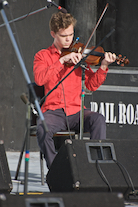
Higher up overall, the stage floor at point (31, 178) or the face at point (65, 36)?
the face at point (65, 36)

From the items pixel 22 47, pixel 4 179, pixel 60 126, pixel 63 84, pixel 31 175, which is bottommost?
pixel 31 175

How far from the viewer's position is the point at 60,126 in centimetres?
221

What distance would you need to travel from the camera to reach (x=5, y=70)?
4.12 metres

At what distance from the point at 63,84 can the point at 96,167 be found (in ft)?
2.89

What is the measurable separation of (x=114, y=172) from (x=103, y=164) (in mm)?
71

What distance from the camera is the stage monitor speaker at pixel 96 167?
1.58 m

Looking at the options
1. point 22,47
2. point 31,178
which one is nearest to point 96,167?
point 31,178

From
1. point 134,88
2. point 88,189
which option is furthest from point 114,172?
point 134,88

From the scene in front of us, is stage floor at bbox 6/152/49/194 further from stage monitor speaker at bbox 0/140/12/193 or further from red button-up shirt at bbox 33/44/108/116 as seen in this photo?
red button-up shirt at bbox 33/44/108/116

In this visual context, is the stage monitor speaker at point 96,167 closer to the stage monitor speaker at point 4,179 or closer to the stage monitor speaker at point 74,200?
the stage monitor speaker at point 4,179

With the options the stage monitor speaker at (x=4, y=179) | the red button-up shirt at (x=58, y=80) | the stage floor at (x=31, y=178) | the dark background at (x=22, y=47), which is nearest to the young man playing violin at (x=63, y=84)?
the red button-up shirt at (x=58, y=80)

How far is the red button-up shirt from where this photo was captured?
2254mm

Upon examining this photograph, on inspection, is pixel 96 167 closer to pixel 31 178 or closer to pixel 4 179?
pixel 4 179

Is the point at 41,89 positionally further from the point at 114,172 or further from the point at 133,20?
the point at 133,20
